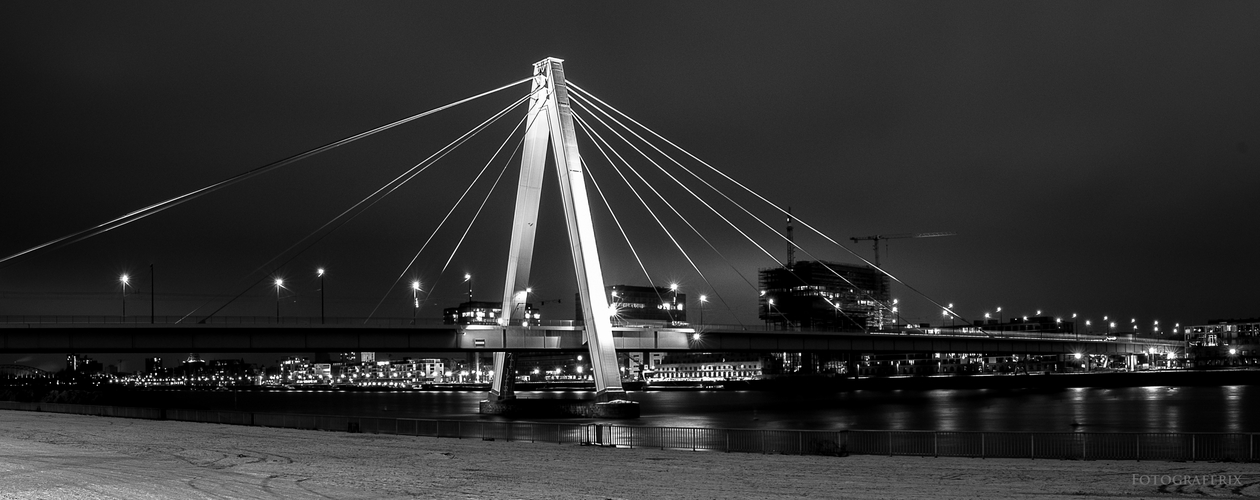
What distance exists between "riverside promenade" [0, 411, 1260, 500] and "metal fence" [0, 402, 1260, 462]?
2.55 feet

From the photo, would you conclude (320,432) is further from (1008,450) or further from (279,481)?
(1008,450)

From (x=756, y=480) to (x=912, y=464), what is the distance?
4.99 meters

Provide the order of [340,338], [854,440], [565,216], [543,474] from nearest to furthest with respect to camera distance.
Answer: [543,474] < [854,440] < [565,216] < [340,338]

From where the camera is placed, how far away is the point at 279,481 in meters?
24.2

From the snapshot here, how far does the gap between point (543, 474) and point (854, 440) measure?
11611 millimetres

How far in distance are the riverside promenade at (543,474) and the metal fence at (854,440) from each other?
0.78 m

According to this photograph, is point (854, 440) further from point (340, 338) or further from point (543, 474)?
point (340, 338)

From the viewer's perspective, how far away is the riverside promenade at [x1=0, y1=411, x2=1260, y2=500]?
858 inches

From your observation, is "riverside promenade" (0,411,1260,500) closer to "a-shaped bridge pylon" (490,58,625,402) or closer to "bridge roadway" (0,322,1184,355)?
"a-shaped bridge pylon" (490,58,625,402)

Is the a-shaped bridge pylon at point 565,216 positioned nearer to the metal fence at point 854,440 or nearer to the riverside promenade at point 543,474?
the metal fence at point 854,440

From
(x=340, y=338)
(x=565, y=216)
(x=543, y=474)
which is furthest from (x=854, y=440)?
(x=340, y=338)

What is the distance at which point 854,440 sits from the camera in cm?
3300

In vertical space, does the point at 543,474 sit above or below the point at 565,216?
below

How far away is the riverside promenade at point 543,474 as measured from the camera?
21.8 meters
